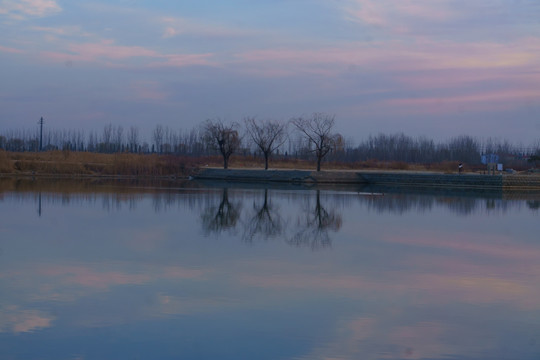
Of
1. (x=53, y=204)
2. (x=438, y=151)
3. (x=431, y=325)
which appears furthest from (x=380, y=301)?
(x=438, y=151)

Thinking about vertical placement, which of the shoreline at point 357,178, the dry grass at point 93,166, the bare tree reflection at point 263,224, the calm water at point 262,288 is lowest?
the calm water at point 262,288

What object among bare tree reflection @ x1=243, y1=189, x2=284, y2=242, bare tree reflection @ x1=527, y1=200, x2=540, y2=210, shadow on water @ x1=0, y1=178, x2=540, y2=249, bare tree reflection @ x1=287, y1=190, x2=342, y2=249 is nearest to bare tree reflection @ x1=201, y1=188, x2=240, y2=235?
shadow on water @ x1=0, y1=178, x2=540, y2=249

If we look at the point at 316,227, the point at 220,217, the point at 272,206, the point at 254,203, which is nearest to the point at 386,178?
the point at 254,203

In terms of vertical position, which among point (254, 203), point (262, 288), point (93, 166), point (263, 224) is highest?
point (93, 166)

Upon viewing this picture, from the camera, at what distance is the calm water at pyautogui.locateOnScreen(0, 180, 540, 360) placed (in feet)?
17.5

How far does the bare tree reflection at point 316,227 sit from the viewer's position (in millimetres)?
11125

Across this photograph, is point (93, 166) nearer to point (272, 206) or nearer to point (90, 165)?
point (90, 165)

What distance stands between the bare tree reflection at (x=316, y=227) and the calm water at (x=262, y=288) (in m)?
0.05

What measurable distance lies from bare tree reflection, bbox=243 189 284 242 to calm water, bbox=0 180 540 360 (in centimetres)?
6

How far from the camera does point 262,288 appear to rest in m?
7.27

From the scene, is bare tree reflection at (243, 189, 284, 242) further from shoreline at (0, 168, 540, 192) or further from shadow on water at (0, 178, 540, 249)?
shoreline at (0, 168, 540, 192)

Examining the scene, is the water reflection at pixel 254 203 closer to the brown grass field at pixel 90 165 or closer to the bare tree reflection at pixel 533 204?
the bare tree reflection at pixel 533 204

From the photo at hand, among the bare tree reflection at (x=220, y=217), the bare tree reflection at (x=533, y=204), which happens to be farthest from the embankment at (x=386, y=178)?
the bare tree reflection at (x=220, y=217)

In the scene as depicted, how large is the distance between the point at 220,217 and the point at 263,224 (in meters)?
1.48
